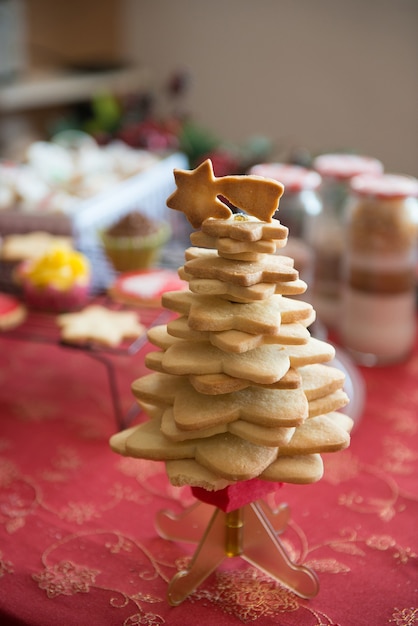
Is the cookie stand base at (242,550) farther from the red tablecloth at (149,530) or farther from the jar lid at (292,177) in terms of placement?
the jar lid at (292,177)

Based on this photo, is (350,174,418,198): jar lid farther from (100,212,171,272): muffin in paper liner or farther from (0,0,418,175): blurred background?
(0,0,418,175): blurred background

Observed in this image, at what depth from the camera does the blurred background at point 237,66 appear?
2.63m

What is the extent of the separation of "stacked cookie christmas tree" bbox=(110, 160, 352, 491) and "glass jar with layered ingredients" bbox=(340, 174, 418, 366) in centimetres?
51

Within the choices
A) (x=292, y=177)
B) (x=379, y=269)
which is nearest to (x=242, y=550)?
(x=379, y=269)

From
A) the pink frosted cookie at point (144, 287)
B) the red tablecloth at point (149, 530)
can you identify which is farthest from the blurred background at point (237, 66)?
the red tablecloth at point (149, 530)

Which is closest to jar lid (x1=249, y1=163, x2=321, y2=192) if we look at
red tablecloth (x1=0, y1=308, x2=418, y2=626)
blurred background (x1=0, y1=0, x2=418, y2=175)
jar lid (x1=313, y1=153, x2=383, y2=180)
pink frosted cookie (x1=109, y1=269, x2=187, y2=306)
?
jar lid (x1=313, y1=153, x2=383, y2=180)

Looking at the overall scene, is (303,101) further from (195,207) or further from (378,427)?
(195,207)

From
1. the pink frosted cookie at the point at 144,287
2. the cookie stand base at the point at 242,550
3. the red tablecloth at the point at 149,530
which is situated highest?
the pink frosted cookie at the point at 144,287

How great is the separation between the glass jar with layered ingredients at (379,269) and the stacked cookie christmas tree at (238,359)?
51cm

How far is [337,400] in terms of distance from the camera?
2.15 ft

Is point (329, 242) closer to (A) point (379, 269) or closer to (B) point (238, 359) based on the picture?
(A) point (379, 269)

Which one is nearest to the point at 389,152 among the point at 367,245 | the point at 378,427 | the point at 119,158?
the point at 119,158

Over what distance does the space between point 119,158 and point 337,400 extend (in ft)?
4.18

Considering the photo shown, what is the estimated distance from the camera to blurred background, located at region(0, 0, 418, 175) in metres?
2.63
